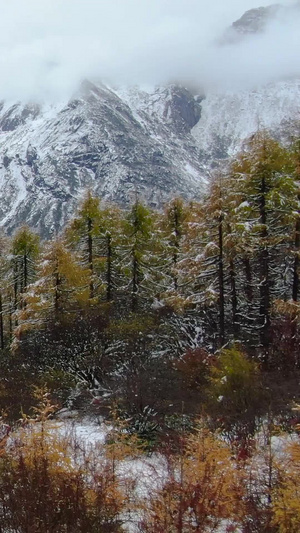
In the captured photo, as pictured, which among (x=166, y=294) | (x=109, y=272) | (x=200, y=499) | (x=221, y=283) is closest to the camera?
(x=200, y=499)

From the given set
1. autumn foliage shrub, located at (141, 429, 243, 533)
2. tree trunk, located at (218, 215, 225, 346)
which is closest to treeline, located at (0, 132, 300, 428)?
tree trunk, located at (218, 215, 225, 346)

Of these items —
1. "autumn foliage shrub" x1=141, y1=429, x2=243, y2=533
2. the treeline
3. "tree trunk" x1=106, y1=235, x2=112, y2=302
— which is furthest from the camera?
"tree trunk" x1=106, y1=235, x2=112, y2=302

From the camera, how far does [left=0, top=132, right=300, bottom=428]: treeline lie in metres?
16.5

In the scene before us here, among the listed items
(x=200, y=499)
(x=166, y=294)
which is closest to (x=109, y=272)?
(x=166, y=294)

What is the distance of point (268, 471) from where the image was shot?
653cm

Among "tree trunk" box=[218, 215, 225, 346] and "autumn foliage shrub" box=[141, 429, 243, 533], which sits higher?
"tree trunk" box=[218, 215, 225, 346]

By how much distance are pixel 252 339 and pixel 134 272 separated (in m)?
8.78

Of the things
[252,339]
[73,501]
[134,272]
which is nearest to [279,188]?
[252,339]

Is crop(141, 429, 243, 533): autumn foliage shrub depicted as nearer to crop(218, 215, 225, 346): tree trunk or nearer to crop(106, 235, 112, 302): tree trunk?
crop(218, 215, 225, 346): tree trunk

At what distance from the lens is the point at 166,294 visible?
2286 cm

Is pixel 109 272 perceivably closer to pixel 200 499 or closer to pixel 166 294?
pixel 166 294

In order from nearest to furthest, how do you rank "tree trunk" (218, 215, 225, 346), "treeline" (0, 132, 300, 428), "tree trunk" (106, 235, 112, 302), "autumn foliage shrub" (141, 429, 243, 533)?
1. "autumn foliage shrub" (141, 429, 243, 533)
2. "treeline" (0, 132, 300, 428)
3. "tree trunk" (218, 215, 225, 346)
4. "tree trunk" (106, 235, 112, 302)

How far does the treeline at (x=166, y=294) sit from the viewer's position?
54.3 ft

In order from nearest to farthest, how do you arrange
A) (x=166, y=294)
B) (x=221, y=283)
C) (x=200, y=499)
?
(x=200, y=499) → (x=221, y=283) → (x=166, y=294)
